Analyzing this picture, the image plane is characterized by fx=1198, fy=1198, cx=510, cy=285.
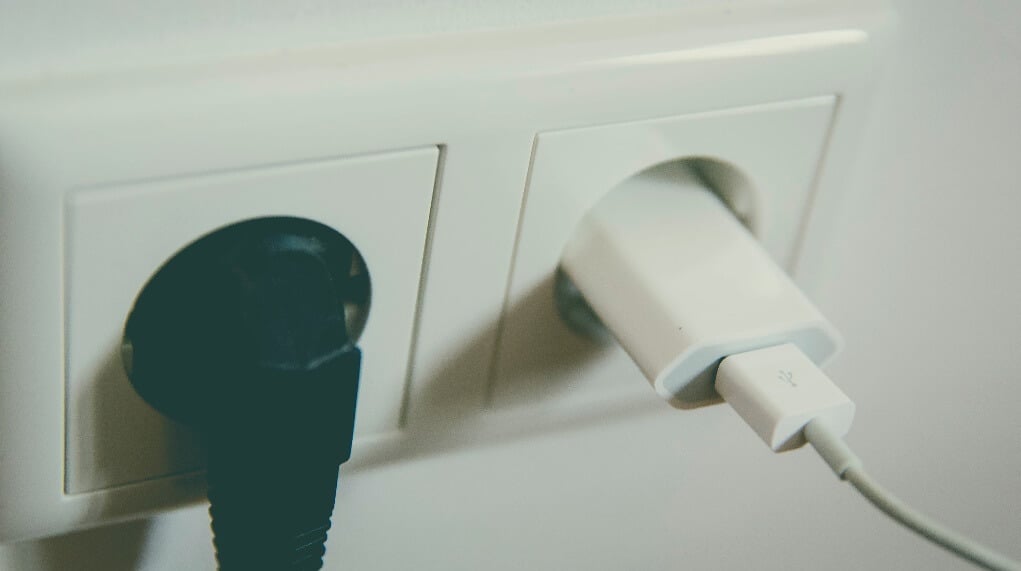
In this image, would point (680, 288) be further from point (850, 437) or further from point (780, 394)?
point (850, 437)

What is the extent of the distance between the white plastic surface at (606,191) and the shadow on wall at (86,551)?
0.33 ft

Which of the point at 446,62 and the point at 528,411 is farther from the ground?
the point at 446,62

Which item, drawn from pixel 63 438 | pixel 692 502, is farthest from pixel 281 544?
pixel 692 502

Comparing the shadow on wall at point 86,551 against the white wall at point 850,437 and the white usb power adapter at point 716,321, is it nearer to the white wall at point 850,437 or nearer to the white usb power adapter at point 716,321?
the white wall at point 850,437

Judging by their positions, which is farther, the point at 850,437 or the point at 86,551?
the point at 850,437

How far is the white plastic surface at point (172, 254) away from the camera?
224 mm

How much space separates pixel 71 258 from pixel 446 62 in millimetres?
81

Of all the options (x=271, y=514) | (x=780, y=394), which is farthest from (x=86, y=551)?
(x=780, y=394)

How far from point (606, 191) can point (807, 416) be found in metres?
0.07

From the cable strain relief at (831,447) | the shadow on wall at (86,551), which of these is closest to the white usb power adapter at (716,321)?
the cable strain relief at (831,447)

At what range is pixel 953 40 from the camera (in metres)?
0.33

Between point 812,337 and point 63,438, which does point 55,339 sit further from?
point 812,337

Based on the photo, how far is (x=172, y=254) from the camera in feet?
0.77

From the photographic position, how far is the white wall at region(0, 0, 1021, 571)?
1.03 feet
